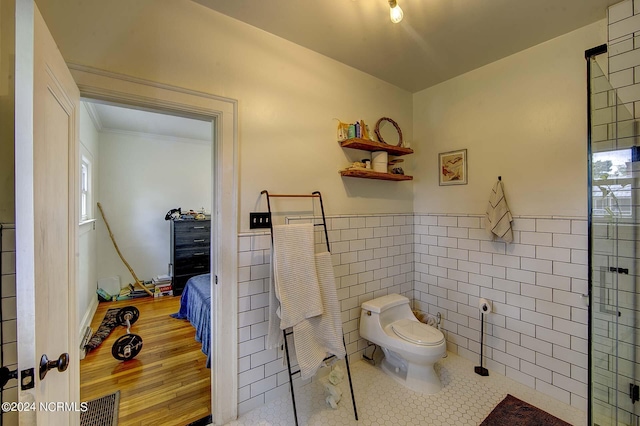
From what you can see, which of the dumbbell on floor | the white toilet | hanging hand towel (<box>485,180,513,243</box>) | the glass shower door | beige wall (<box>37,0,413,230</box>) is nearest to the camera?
the glass shower door

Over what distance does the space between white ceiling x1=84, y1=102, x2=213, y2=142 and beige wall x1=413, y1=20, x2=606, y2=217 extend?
301 cm

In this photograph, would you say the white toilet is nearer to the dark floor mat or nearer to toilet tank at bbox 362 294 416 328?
toilet tank at bbox 362 294 416 328

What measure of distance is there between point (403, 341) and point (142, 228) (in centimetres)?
465

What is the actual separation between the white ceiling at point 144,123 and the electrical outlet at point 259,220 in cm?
231

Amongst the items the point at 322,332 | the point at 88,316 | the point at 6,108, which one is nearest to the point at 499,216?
the point at 322,332

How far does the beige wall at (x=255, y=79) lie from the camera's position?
142 centimetres

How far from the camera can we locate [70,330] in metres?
1.25

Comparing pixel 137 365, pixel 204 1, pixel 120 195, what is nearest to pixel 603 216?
pixel 204 1

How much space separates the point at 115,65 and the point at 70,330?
4.45 feet

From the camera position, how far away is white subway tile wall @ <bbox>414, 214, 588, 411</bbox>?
1.94 meters

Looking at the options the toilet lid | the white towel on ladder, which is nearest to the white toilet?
the toilet lid

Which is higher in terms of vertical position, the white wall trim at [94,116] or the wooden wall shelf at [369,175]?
the white wall trim at [94,116]

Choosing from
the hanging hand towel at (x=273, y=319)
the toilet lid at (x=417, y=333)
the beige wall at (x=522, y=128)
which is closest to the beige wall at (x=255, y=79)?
the hanging hand towel at (x=273, y=319)

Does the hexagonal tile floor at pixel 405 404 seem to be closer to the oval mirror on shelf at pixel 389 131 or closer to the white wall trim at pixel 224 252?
the white wall trim at pixel 224 252
